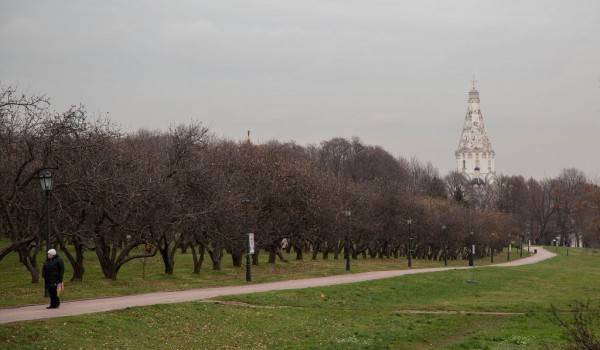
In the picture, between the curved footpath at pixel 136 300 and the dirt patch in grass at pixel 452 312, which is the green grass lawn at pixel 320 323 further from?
the curved footpath at pixel 136 300

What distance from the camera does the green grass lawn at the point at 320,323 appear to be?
1845 cm

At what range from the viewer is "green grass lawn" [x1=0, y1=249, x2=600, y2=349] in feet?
60.5

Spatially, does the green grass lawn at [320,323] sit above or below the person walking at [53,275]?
below

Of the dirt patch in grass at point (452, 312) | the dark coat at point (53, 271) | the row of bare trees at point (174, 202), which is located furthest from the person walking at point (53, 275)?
the dirt patch in grass at point (452, 312)

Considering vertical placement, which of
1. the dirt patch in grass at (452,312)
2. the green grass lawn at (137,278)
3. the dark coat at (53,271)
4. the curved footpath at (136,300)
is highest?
the dark coat at (53,271)

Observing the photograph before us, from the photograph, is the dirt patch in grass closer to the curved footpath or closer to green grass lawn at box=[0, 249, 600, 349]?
green grass lawn at box=[0, 249, 600, 349]

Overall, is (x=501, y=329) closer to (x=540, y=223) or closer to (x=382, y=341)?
(x=382, y=341)

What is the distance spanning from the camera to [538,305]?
31828mm

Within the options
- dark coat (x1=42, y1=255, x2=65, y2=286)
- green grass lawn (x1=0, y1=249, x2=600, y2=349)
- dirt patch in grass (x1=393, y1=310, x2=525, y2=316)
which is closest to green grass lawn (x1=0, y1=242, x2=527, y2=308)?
Result: green grass lawn (x1=0, y1=249, x2=600, y2=349)

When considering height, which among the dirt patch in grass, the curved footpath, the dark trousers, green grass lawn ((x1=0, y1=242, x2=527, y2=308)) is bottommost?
the dirt patch in grass

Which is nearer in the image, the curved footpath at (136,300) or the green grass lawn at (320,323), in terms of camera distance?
the green grass lawn at (320,323)

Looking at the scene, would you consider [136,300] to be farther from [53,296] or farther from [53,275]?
[53,275]

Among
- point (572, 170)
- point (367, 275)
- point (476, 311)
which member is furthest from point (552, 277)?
point (572, 170)

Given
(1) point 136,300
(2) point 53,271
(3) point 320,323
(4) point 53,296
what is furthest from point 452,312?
(2) point 53,271
